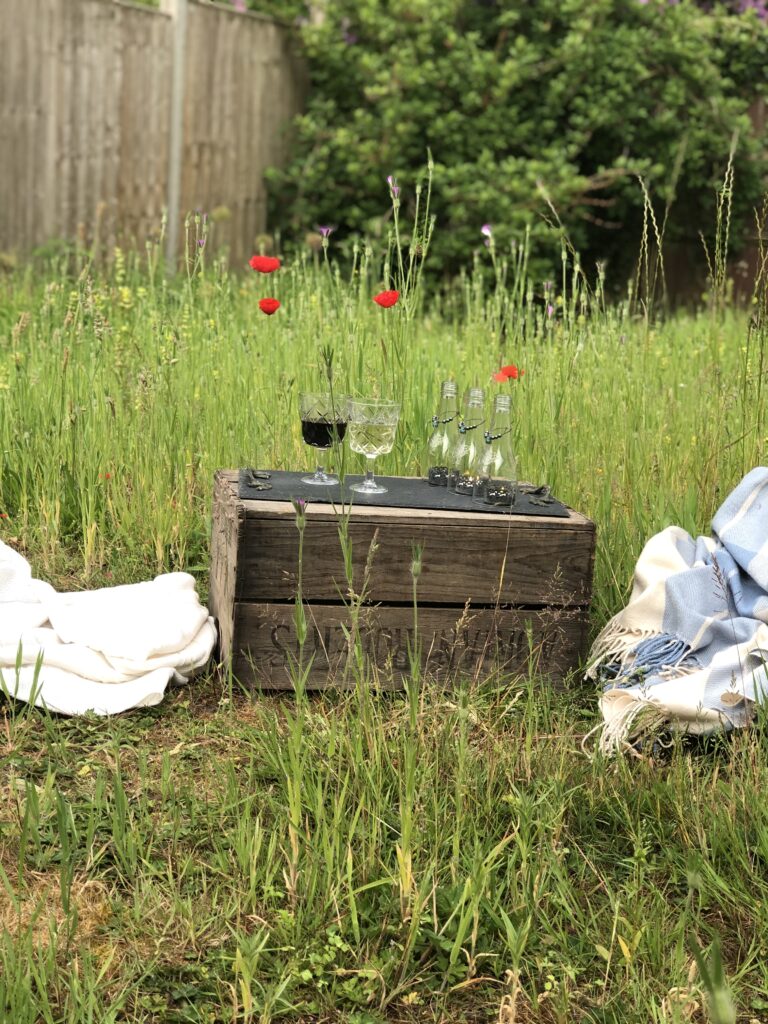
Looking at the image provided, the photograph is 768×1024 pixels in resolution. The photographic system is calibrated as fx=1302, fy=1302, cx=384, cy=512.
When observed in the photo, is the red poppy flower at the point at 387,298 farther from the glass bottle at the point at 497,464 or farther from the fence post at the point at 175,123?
the fence post at the point at 175,123

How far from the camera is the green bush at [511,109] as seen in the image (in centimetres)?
786

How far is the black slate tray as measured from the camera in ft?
9.08

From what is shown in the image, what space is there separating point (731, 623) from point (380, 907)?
113 centimetres

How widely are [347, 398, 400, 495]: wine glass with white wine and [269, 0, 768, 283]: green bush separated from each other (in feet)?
16.3

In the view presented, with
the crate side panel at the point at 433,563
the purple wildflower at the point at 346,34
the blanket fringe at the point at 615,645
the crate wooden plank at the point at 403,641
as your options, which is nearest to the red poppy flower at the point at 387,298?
the crate side panel at the point at 433,563

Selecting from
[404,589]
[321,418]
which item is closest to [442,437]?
[321,418]

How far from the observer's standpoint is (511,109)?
314 inches

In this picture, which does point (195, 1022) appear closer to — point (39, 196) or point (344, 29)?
point (39, 196)

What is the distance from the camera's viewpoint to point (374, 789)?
2.09m

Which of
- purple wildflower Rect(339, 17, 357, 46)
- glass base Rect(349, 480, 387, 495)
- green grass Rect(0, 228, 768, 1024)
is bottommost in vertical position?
green grass Rect(0, 228, 768, 1024)

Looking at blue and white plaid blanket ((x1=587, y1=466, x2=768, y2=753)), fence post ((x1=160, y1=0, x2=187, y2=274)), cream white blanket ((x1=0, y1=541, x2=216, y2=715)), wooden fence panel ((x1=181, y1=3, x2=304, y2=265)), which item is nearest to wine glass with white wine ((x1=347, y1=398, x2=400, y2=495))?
cream white blanket ((x1=0, y1=541, x2=216, y2=715))

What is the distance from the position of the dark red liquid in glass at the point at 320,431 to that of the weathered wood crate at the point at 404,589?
0.20 metres

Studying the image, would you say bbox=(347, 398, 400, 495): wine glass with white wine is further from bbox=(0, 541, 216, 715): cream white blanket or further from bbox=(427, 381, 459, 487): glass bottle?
bbox=(0, 541, 216, 715): cream white blanket

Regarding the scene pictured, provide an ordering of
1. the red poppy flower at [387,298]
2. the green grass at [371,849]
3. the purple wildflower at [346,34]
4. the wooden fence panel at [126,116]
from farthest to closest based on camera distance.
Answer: the purple wildflower at [346,34], the wooden fence panel at [126,116], the red poppy flower at [387,298], the green grass at [371,849]
